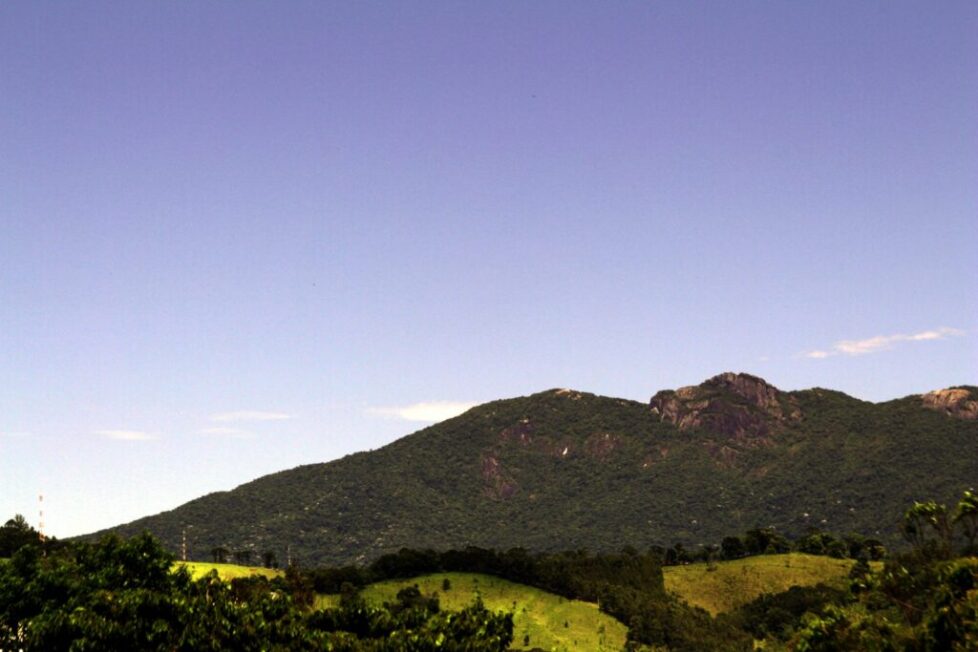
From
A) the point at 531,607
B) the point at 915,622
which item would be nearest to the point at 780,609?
the point at 531,607

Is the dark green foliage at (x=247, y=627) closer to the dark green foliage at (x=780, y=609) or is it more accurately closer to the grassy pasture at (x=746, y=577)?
the dark green foliage at (x=780, y=609)

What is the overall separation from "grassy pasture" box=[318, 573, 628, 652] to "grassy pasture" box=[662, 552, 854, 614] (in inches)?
1124

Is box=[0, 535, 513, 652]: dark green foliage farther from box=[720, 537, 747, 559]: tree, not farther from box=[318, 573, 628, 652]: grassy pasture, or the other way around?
box=[720, 537, 747, 559]: tree

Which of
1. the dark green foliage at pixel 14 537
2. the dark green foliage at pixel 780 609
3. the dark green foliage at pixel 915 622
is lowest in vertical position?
the dark green foliage at pixel 780 609

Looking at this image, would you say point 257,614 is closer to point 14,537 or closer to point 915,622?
point 915,622

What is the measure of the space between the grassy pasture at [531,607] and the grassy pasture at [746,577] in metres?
28.6

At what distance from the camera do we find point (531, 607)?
14875 centimetres

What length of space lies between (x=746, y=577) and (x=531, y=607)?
164 ft

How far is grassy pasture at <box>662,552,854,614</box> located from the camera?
17081 centimetres

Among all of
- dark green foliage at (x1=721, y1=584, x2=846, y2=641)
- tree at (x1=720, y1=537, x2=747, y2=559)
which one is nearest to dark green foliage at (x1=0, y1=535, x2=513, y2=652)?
dark green foliage at (x1=721, y1=584, x2=846, y2=641)

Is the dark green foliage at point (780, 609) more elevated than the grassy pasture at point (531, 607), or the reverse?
the grassy pasture at point (531, 607)

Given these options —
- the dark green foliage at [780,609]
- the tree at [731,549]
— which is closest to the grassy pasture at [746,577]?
the dark green foliage at [780,609]

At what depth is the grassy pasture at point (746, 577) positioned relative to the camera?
560ft

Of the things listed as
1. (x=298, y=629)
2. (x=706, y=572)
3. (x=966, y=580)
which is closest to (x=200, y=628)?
(x=298, y=629)
